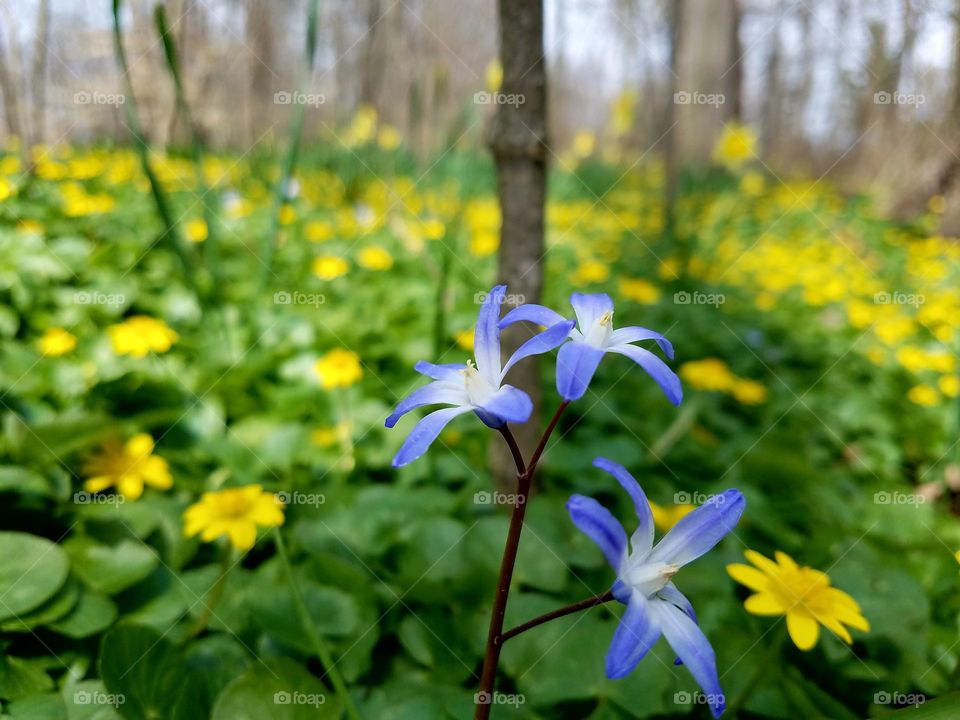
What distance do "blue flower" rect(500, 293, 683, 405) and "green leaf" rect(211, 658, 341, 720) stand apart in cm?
61

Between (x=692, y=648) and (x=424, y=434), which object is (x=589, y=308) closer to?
(x=424, y=434)

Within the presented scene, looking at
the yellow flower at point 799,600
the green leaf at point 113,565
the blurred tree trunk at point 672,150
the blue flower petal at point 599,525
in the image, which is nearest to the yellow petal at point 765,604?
the yellow flower at point 799,600

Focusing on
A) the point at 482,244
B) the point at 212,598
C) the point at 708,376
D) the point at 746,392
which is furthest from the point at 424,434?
the point at 482,244

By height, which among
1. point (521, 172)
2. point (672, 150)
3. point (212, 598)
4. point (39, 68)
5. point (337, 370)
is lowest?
point (212, 598)

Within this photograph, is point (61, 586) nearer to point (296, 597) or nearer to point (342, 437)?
point (296, 597)

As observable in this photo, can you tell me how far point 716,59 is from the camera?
22.2 feet

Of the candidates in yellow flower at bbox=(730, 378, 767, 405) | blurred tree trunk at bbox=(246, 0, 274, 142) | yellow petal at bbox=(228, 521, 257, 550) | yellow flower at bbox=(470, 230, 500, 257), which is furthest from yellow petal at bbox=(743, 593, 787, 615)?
blurred tree trunk at bbox=(246, 0, 274, 142)

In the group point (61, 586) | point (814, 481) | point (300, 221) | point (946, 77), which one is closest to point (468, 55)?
point (300, 221)

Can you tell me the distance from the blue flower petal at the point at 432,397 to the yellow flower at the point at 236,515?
57cm

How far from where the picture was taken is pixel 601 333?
678 millimetres

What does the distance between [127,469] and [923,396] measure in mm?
2486

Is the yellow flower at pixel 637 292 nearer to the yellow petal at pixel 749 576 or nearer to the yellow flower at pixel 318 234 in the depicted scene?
the yellow flower at pixel 318 234

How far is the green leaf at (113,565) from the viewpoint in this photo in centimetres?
111

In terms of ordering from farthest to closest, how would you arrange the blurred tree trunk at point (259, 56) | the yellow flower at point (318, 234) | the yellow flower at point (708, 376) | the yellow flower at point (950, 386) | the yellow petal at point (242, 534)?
the blurred tree trunk at point (259, 56)
the yellow flower at point (318, 234)
the yellow flower at point (950, 386)
the yellow flower at point (708, 376)
the yellow petal at point (242, 534)
